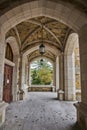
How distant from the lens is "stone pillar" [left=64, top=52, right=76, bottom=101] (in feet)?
25.3

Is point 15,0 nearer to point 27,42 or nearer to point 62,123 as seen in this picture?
point 62,123

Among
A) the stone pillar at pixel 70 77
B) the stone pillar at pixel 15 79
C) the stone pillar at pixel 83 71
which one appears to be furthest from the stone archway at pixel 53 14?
the stone pillar at pixel 70 77

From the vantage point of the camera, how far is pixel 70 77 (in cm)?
784

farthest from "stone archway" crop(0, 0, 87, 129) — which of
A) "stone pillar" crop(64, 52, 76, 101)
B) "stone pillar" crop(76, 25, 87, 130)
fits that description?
"stone pillar" crop(64, 52, 76, 101)

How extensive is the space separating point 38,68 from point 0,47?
643 inches

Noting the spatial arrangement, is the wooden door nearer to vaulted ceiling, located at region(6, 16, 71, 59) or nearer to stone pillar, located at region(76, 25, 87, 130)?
vaulted ceiling, located at region(6, 16, 71, 59)

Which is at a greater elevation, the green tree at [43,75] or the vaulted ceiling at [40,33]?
the vaulted ceiling at [40,33]

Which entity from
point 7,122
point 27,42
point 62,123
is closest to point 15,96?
point 27,42

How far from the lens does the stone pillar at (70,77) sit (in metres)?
7.70

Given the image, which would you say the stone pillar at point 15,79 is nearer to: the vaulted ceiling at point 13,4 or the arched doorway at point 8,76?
the arched doorway at point 8,76

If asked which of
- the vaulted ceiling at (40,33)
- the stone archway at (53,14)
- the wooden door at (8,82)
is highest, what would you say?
the vaulted ceiling at (40,33)

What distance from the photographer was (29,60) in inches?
576

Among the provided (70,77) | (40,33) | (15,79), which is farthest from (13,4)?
(70,77)

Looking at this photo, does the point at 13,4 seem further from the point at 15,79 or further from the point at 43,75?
the point at 43,75
